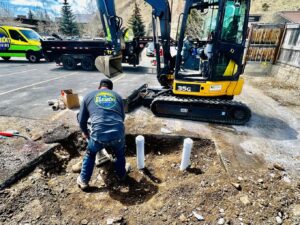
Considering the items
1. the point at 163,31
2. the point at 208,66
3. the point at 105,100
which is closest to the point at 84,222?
the point at 105,100

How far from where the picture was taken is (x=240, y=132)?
4.44 metres

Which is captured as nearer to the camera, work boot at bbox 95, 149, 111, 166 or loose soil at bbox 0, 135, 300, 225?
loose soil at bbox 0, 135, 300, 225

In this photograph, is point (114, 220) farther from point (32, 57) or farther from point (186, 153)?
point (32, 57)

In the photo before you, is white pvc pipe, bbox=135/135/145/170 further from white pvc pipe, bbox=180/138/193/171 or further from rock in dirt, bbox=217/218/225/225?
rock in dirt, bbox=217/218/225/225

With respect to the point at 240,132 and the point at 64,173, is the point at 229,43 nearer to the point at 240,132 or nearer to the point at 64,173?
the point at 240,132

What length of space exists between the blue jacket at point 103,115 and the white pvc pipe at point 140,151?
1.08ft

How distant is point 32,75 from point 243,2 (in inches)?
376

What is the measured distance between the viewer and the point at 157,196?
2824 millimetres

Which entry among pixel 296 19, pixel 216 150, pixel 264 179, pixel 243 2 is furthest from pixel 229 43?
pixel 296 19

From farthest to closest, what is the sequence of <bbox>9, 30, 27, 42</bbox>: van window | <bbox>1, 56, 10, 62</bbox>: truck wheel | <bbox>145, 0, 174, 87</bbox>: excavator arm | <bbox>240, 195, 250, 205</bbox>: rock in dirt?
<bbox>1, 56, 10, 62</bbox>: truck wheel
<bbox>9, 30, 27, 42</bbox>: van window
<bbox>145, 0, 174, 87</bbox>: excavator arm
<bbox>240, 195, 250, 205</bbox>: rock in dirt

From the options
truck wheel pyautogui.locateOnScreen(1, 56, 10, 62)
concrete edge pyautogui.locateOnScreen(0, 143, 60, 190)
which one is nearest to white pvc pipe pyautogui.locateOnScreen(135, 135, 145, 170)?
concrete edge pyautogui.locateOnScreen(0, 143, 60, 190)

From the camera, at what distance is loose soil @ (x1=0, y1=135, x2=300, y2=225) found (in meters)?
2.41

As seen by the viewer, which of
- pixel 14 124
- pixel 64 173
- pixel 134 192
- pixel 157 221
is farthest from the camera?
pixel 14 124

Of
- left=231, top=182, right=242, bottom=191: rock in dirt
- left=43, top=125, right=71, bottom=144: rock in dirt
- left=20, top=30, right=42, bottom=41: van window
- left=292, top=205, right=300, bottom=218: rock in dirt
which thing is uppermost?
left=20, top=30, right=42, bottom=41: van window
